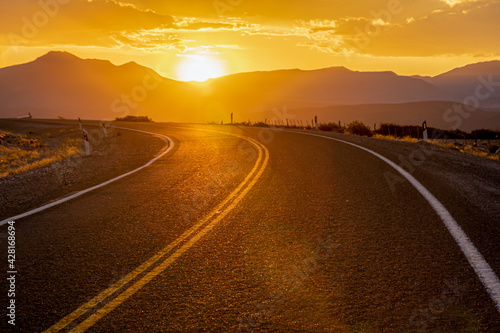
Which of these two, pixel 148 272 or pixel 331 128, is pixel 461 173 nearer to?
pixel 148 272

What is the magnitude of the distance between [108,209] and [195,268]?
333 cm

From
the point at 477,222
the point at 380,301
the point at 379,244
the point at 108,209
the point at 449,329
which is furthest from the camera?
the point at 108,209

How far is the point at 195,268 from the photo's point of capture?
4.52 meters

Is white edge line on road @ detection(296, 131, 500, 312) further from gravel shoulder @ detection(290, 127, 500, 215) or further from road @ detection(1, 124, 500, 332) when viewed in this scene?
gravel shoulder @ detection(290, 127, 500, 215)

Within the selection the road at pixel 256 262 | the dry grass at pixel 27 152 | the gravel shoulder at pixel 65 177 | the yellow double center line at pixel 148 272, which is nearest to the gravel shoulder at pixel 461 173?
the road at pixel 256 262

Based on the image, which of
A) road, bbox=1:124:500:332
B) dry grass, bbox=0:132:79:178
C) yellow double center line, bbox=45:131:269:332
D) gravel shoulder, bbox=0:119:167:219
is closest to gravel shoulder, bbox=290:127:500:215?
road, bbox=1:124:500:332

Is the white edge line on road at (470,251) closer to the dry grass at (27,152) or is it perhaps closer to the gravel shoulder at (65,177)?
the gravel shoulder at (65,177)

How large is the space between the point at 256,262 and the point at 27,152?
21793mm

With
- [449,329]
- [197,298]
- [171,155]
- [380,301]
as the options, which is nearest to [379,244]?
[380,301]

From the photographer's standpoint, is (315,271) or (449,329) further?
(315,271)

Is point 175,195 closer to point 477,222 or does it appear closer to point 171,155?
point 477,222

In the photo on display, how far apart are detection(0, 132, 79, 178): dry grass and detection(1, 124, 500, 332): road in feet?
28.8

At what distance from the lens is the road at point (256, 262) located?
3439mm

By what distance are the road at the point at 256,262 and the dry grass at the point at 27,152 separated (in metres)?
8.79
